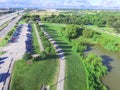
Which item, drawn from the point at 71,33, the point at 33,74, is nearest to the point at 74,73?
the point at 33,74

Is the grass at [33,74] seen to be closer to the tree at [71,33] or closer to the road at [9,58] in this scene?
the road at [9,58]

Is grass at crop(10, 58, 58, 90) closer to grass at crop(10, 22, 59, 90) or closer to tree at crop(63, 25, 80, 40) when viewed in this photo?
grass at crop(10, 22, 59, 90)

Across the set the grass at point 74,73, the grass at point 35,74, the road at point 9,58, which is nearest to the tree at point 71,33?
the road at point 9,58

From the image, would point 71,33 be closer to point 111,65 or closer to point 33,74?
point 111,65

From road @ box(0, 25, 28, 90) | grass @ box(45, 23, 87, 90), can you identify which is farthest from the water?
road @ box(0, 25, 28, 90)

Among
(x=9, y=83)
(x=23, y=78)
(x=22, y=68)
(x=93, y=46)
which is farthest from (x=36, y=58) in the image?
(x=93, y=46)

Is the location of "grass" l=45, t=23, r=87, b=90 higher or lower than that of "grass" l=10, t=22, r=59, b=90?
lower

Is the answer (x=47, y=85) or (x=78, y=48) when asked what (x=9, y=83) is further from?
(x=78, y=48)
